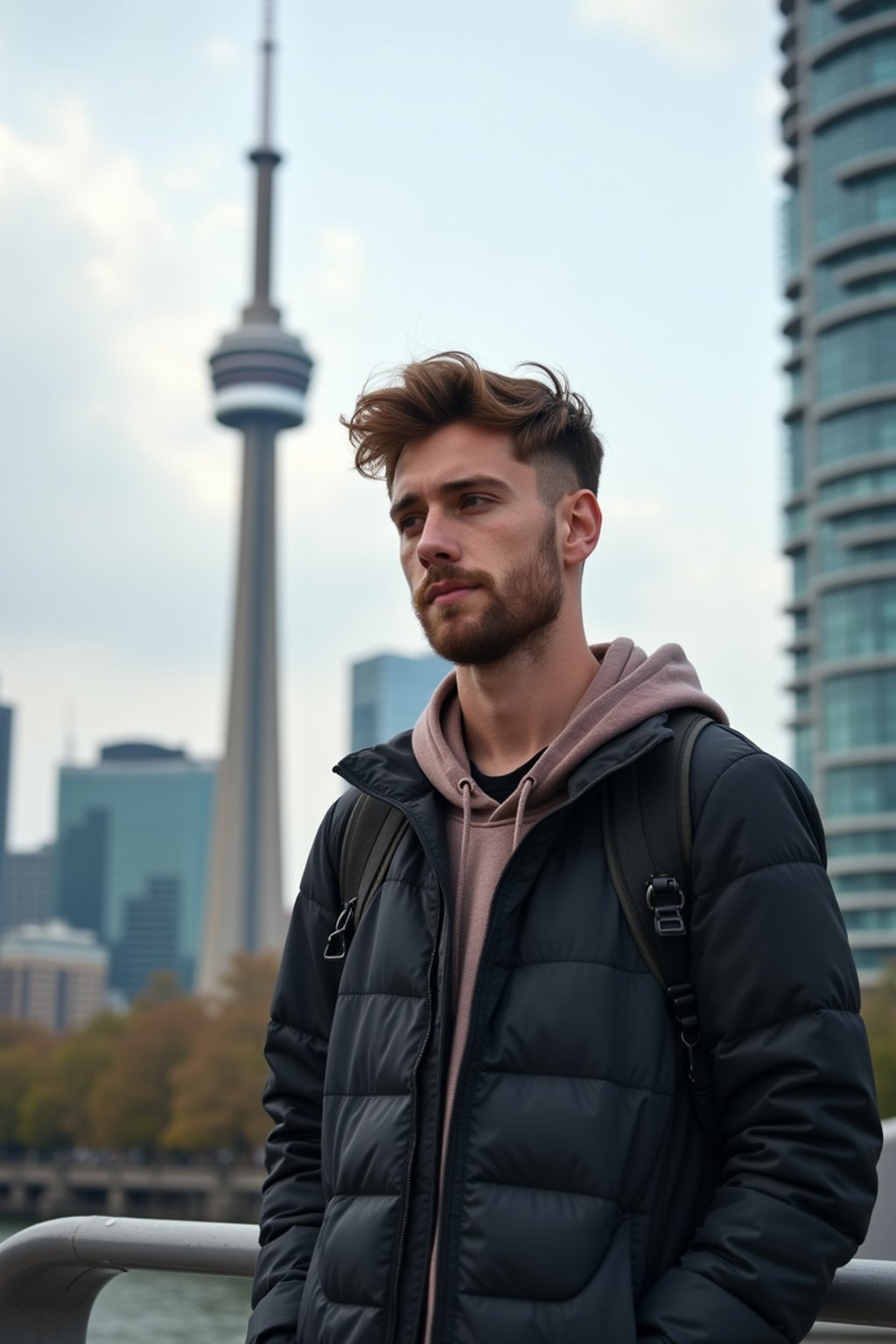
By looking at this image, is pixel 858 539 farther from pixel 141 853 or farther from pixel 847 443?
pixel 141 853

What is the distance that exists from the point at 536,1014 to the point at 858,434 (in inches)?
2112

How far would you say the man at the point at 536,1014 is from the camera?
207cm

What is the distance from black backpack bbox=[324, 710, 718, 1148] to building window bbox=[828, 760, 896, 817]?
51.0m

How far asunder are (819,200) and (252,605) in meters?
25.0

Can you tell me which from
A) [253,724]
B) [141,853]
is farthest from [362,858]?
[141,853]

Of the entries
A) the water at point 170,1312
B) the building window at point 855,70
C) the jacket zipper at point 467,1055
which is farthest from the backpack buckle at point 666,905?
the building window at point 855,70

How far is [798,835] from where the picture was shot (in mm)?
2197

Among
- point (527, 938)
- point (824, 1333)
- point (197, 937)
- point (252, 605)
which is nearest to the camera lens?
point (527, 938)

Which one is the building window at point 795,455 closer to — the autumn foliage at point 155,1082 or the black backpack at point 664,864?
the autumn foliage at point 155,1082

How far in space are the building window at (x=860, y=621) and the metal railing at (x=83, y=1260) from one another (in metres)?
51.5

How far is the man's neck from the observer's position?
2.52 m

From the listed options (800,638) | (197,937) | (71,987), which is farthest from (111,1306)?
(197,937)

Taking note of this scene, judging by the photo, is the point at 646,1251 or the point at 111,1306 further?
the point at 111,1306

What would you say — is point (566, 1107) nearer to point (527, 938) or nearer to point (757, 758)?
point (527, 938)
